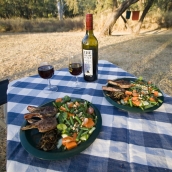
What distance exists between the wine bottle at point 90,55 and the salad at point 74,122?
0.31 meters

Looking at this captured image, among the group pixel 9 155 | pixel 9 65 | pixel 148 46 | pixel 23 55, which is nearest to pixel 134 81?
pixel 9 155

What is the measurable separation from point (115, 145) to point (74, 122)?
0.62 ft

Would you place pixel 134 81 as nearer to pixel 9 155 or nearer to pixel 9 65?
pixel 9 155

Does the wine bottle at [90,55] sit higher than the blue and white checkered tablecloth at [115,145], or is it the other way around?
the wine bottle at [90,55]

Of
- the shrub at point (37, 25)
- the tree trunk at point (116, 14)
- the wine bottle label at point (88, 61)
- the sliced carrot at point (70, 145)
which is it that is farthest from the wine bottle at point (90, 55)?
the shrub at point (37, 25)

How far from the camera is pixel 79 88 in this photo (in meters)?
0.97

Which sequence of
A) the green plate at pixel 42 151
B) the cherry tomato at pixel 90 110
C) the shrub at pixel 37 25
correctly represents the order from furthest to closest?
the shrub at pixel 37 25
the cherry tomato at pixel 90 110
the green plate at pixel 42 151

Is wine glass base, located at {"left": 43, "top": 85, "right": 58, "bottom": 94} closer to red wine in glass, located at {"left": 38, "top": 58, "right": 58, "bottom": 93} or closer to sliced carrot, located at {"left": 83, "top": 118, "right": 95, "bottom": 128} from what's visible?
red wine in glass, located at {"left": 38, "top": 58, "right": 58, "bottom": 93}

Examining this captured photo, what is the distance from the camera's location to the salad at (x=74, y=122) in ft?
1.79

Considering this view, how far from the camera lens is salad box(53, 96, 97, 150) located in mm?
546

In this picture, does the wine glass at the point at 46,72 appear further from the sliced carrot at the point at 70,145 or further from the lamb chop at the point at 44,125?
the sliced carrot at the point at 70,145

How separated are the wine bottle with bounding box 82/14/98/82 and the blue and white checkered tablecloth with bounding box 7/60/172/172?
7.7 inches

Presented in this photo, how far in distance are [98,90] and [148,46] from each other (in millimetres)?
4749

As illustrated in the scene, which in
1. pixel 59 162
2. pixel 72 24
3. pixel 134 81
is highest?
pixel 72 24
